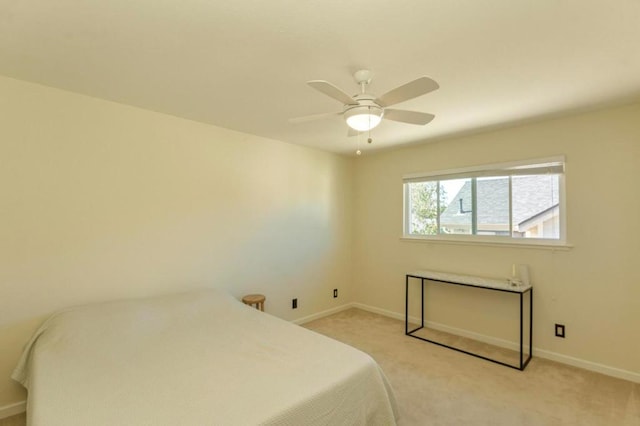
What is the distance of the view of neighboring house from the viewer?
297cm

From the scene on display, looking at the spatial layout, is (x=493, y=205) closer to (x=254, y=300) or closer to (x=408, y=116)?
(x=408, y=116)

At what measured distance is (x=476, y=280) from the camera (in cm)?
318

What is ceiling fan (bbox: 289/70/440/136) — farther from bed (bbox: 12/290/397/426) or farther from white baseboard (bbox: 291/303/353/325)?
white baseboard (bbox: 291/303/353/325)

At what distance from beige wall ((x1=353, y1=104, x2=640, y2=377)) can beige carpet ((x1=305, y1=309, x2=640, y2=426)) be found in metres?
0.30

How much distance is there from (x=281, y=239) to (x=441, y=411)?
7.63ft

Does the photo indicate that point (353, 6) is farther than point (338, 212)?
No

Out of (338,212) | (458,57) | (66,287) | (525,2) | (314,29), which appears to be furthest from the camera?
(338,212)

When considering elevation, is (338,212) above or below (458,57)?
below

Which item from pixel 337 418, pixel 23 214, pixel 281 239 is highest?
pixel 23 214

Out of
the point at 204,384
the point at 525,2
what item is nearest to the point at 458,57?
the point at 525,2

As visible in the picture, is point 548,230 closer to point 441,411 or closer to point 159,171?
point 441,411

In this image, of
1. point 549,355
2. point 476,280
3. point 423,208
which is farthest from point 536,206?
point 549,355

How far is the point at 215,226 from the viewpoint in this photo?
3.09m

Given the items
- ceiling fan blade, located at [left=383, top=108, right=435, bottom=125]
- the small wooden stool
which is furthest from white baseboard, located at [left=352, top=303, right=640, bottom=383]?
ceiling fan blade, located at [left=383, top=108, right=435, bottom=125]
